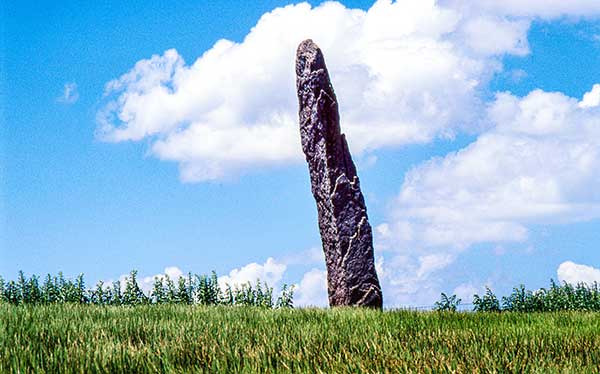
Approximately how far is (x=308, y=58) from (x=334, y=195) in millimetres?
2126

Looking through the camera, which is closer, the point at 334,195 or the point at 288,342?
the point at 288,342

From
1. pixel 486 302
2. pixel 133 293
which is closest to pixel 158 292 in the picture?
pixel 133 293

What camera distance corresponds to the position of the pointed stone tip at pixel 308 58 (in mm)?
10016

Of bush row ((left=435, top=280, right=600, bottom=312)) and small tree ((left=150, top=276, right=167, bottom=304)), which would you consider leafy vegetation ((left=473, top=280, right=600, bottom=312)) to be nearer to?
bush row ((left=435, top=280, right=600, bottom=312))

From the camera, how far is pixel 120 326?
6.16 m

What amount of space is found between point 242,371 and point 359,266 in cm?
591

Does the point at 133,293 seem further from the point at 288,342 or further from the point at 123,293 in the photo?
the point at 288,342

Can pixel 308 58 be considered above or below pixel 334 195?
above

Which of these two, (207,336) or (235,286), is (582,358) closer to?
(207,336)

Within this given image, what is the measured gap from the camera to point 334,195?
959 centimetres

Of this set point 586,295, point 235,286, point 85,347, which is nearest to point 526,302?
point 586,295

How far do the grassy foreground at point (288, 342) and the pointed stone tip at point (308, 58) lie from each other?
3.83 meters

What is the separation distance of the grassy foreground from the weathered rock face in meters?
1.76

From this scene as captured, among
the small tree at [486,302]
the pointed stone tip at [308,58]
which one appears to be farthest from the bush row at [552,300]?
the pointed stone tip at [308,58]
